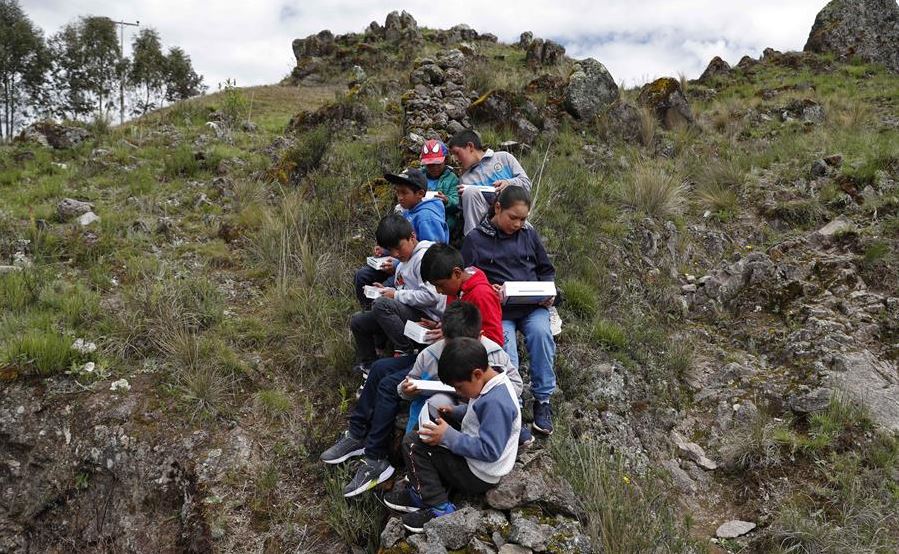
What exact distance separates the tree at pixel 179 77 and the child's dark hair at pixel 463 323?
24.5 meters

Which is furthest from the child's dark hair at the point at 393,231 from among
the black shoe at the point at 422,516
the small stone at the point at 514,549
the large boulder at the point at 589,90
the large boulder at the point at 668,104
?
the large boulder at the point at 668,104

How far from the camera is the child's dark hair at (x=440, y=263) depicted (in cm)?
308

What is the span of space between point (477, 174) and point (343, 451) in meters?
2.55

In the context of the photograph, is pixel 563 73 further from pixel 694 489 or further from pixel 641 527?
pixel 641 527

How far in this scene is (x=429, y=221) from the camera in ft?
13.3

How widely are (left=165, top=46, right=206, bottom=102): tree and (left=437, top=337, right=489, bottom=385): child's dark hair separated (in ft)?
81.4

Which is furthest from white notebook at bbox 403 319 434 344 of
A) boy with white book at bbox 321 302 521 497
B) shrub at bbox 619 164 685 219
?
shrub at bbox 619 164 685 219

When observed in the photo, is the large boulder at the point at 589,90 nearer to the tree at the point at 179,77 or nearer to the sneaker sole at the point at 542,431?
the sneaker sole at the point at 542,431

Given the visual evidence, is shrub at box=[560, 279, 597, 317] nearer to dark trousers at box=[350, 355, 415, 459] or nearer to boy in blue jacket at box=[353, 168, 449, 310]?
boy in blue jacket at box=[353, 168, 449, 310]

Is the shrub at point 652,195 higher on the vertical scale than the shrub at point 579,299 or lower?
higher

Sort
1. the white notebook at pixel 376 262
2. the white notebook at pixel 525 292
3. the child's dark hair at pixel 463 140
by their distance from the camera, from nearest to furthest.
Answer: the white notebook at pixel 525 292
the white notebook at pixel 376 262
the child's dark hair at pixel 463 140

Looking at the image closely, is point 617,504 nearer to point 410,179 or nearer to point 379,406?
point 379,406

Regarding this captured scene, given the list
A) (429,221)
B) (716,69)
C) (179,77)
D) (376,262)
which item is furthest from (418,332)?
(179,77)

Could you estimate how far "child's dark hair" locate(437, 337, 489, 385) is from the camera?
2.49 m
